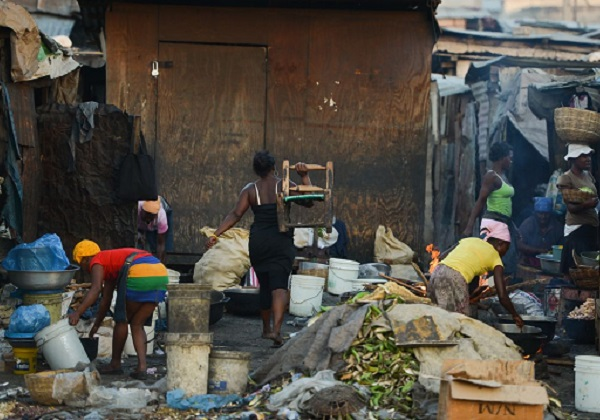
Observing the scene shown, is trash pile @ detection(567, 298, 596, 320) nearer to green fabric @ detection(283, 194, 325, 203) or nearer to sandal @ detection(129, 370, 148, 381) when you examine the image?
green fabric @ detection(283, 194, 325, 203)

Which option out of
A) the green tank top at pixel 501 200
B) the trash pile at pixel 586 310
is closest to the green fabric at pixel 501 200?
the green tank top at pixel 501 200

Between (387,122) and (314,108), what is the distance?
3.35ft

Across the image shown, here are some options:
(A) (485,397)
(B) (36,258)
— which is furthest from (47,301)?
(A) (485,397)

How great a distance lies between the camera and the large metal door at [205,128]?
1531cm

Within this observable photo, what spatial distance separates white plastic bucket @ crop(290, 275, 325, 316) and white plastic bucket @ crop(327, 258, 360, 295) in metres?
0.90

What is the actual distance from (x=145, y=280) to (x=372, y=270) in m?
5.65

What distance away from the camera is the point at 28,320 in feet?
31.5

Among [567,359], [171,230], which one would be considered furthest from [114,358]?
[171,230]

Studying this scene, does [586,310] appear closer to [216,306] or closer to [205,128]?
[216,306]

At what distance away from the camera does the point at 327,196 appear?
11891mm

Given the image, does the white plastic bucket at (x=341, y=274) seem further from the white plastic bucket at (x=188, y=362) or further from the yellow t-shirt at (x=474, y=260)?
the white plastic bucket at (x=188, y=362)

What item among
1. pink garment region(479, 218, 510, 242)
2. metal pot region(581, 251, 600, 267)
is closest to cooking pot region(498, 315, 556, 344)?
pink garment region(479, 218, 510, 242)

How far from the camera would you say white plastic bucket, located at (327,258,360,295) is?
45.8 feet

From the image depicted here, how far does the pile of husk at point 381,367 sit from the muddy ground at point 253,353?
128cm
